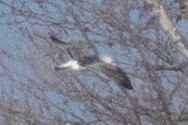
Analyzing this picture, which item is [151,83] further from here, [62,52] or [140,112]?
[62,52]

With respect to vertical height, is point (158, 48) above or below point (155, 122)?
above

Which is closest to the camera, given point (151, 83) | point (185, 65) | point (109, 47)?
point (185, 65)

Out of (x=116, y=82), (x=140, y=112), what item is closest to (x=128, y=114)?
(x=140, y=112)

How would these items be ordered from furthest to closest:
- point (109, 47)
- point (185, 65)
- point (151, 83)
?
point (109, 47) < point (151, 83) < point (185, 65)

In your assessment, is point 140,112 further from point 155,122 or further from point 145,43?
point 145,43

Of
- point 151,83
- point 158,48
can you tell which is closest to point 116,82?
point 151,83

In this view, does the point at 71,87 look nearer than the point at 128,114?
No
